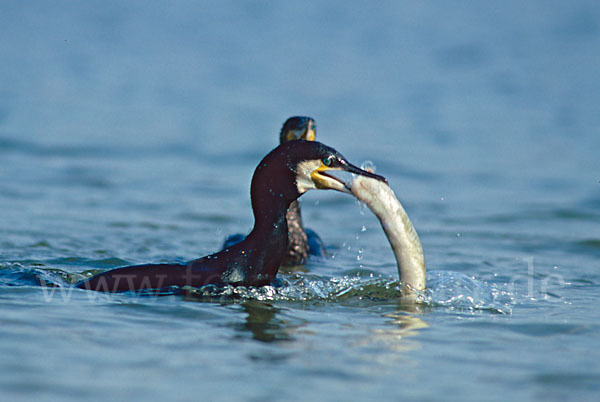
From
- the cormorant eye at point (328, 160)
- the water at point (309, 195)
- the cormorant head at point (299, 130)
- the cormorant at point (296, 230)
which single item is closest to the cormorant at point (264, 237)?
the cormorant eye at point (328, 160)

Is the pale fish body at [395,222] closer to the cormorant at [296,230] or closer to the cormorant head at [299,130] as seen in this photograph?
the cormorant at [296,230]

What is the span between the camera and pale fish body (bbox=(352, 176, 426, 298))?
5078 mm

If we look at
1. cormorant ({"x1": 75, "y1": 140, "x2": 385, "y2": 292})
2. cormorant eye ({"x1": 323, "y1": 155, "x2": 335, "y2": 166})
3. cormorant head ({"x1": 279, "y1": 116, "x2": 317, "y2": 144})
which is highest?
cormorant head ({"x1": 279, "y1": 116, "x2": 317, "y2": 144})

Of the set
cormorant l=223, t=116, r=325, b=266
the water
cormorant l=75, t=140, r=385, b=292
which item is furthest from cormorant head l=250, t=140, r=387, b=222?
cormorant l=223, t=116, r=325, b=266

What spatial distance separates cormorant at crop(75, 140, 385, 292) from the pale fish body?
0.12 metres

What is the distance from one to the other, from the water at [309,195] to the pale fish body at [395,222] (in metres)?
0.26

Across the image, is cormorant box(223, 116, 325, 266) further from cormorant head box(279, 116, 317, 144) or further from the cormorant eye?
the cormorant eye

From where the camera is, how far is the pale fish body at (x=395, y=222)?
5078mm

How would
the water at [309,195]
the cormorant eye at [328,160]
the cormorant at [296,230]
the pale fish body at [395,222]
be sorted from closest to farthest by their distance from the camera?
the water at [309,195] < the pale fish body at [395,222] < the cormorant eye at [328,160] < the cormorant at [296,230]

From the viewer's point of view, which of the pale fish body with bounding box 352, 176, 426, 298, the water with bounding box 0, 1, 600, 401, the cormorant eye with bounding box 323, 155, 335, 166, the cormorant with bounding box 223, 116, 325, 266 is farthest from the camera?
the cormorant with bounding box 223, 116, 325, 266

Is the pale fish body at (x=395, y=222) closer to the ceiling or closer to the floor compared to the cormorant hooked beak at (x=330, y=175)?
closer to the floor

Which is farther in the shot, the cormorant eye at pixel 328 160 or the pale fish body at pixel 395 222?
the cormorant eye at pixel 328 160

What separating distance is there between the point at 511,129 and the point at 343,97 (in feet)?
10.0

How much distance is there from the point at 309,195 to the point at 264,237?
5.27 meters
